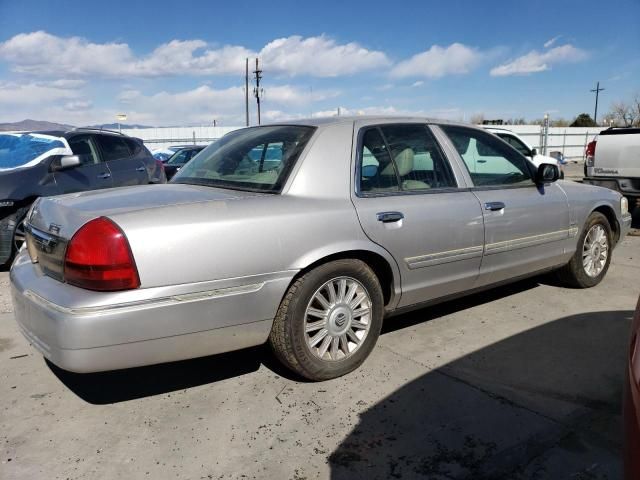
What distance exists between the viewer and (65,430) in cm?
271

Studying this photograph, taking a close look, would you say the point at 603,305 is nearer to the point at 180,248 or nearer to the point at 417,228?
the point at 417,228

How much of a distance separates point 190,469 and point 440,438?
119cm

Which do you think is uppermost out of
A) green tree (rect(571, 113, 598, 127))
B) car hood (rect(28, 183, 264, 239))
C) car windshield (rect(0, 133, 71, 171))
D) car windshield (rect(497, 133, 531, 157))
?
green tree (rect(571, 113, 598, 127))

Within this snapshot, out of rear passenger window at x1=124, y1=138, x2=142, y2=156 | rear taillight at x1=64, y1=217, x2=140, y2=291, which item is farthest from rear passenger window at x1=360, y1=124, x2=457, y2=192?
Result: rear passenger window at x1=124, y1=138, x2=142, y2=156

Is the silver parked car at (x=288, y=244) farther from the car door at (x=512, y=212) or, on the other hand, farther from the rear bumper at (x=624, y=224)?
the rear bumper at (x=624, y=224)

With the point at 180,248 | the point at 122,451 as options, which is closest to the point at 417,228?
the point at 180,248

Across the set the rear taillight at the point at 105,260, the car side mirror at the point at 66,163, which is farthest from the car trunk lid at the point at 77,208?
the car side mirror at the point at 66,163

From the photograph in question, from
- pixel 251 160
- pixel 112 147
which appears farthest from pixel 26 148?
pixel 251 160

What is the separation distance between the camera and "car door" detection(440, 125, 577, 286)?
150 inches

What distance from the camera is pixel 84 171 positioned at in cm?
689

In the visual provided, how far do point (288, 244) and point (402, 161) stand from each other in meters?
1.15

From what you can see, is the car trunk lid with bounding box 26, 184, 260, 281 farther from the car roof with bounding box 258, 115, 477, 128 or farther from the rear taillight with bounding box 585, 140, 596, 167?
the rear taillight with bounding box 585, 140, 596, 167

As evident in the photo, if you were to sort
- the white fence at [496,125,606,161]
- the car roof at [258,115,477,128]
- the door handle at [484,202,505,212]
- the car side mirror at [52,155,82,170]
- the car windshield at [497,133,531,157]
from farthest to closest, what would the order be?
the white fence at [496,125,606,161] < the car windshield at [497,133,531,157] < the car side mirror at [52,155,82,170] < the door handle at [484,202,505,212] < the car roof at [258,115,477,128]

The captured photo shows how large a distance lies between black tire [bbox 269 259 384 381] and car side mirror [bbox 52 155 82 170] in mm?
4442
